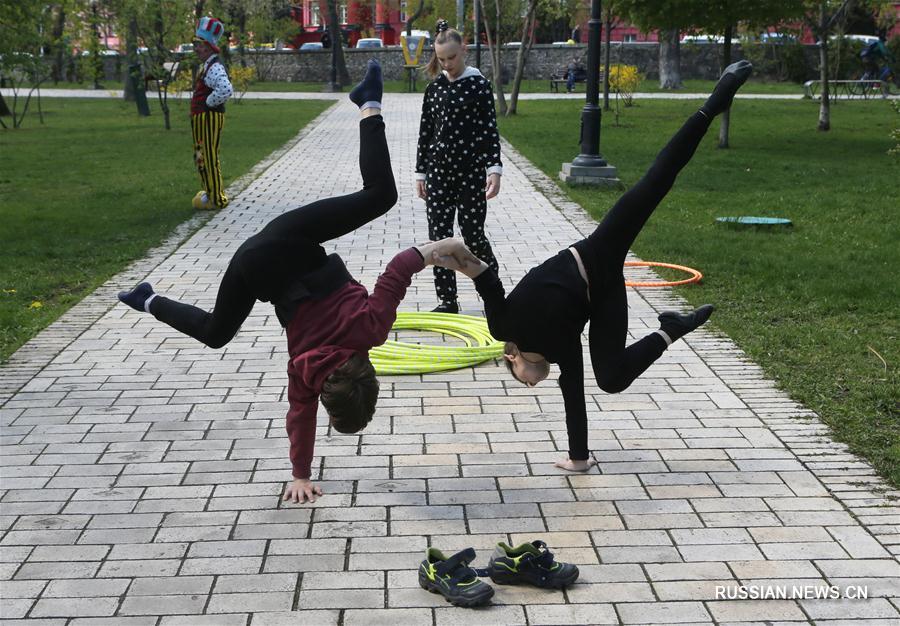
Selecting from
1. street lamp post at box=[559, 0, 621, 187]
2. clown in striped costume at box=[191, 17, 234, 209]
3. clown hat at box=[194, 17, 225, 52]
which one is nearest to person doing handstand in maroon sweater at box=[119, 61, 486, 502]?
clown in striped costume at box=[191, 17, 234, 209]

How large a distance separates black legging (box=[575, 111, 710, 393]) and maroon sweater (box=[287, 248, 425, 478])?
0.84 meters

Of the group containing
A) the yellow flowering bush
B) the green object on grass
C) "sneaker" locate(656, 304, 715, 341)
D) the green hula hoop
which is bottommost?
the green hula hoop

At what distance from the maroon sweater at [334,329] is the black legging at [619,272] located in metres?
0.84

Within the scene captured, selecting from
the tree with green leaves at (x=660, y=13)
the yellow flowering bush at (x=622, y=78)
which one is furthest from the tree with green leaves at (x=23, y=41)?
the yellow flowering bush at (x=622, y=78)

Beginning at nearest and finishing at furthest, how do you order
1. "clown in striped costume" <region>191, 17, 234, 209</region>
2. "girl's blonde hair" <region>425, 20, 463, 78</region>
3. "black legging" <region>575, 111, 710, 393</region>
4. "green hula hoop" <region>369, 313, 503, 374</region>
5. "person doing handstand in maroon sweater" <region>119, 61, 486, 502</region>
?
1. "person doing handstand in maroon sweater" <region>119, 61, 486, 502</region>
2. "black legging" <region>575, 111, 710, 393</region>
3. "green hula hoop" <region>369, 313, 503, 374</region>
4. "girl's blonde hair" <region>425, 20, 463, 78</region>
5. "clown in striped costume" <region>191, 17, 234, 209</region>

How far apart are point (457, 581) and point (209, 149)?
34.9 ft

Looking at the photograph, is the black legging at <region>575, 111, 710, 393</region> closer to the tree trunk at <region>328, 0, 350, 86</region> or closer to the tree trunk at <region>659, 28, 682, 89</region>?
the tree trunk at <region>659, 28, 682, 89</region>

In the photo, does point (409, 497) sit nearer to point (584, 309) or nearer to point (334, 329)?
point (334, 329)

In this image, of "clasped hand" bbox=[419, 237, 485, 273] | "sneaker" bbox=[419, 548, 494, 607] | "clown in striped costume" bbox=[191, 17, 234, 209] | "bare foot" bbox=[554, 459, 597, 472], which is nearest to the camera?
"sneaker" bbox=[419, 548, 494, 607]

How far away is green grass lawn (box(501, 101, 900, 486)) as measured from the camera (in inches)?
255

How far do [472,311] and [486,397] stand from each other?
220cm

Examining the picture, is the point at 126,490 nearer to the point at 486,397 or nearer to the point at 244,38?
the point at 486,397

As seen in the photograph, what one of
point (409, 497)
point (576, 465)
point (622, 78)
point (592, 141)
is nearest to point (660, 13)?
point (592, 141)

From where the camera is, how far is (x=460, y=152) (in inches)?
307
